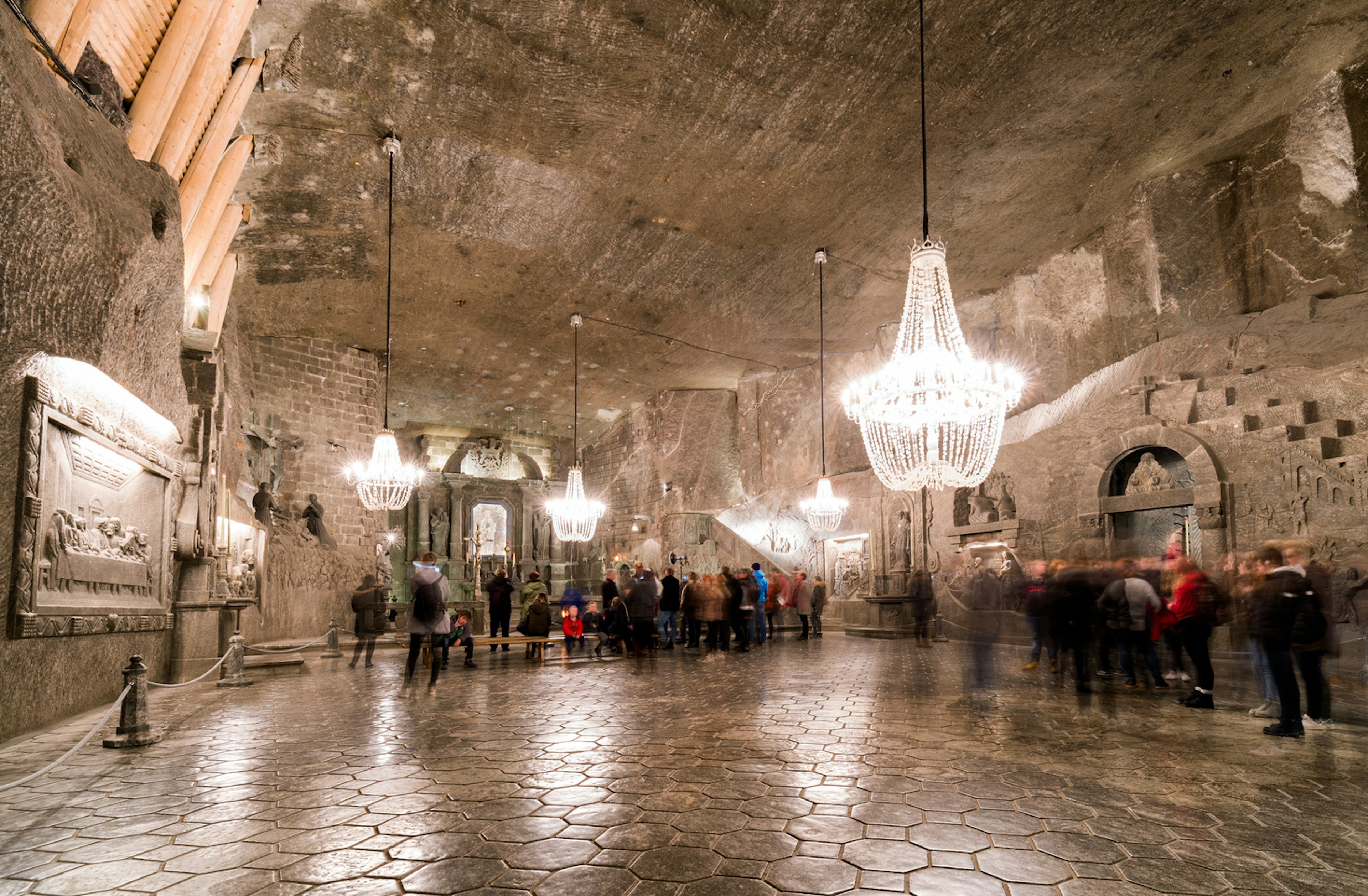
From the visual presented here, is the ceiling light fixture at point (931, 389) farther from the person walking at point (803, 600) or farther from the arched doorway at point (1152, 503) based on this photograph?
the person walking at point (803, 600)

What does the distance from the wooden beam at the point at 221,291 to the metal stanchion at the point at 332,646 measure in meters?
4.13

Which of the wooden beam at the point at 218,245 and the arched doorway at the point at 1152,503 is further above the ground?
the wooden beam at the point at 218,245

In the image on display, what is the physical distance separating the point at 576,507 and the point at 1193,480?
8.87m

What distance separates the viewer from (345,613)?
1378cm

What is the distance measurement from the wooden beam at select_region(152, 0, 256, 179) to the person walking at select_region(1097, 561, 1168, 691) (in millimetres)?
8428

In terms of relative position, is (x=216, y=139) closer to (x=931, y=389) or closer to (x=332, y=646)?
(x=332, y=646)

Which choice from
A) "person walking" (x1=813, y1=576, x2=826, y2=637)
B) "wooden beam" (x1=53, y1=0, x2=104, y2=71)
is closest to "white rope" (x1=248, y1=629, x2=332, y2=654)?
"wooden beam" (x1=53, y1=0, x2=104, y2=71)

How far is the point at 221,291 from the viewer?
995 cm

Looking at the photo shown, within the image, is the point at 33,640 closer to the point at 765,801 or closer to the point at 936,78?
the point at 765,801

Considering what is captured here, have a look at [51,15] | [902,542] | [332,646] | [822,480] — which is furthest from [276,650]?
[902,542]

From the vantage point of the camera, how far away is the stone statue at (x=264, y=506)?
37.6 feet

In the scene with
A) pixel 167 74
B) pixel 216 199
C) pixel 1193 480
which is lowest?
pixel 1193 480

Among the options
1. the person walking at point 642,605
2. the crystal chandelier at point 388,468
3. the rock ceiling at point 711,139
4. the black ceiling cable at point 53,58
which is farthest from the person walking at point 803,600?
the black ceiling cable at point 53,58

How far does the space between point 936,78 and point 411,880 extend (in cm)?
807
